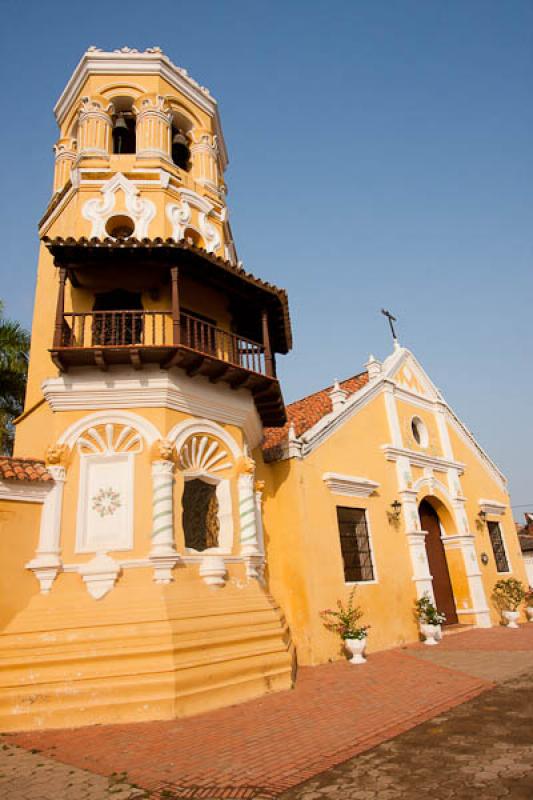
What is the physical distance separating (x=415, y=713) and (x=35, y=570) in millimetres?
5787

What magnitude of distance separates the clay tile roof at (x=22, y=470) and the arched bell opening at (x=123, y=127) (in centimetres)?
854

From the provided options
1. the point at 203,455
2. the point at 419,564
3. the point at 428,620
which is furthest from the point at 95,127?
the point at 428,620

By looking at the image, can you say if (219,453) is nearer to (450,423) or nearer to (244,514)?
(244,514)

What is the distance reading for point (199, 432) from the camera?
32.0ft

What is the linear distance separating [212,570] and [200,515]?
1.14 metres

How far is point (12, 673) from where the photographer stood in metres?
7.20

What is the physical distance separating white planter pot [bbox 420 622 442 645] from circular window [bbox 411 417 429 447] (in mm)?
5470

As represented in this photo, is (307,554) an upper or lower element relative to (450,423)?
lower

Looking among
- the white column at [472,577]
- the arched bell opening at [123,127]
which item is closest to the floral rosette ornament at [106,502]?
the arched bell opening at [123,127]

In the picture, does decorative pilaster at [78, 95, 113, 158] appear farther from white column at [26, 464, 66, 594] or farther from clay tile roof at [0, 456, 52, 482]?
white column at [26, 464, 66, 594]

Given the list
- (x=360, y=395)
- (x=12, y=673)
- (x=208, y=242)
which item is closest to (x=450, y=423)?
(x=360, y=395)

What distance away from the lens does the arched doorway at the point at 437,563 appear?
50.0 ft

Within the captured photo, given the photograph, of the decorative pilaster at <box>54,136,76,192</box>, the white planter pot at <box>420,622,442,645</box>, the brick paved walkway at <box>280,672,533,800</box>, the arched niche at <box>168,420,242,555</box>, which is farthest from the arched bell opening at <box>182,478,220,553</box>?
the decorative pilaster at <box>54,136,76,192</box>

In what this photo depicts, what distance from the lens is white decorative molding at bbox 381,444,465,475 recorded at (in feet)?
47.5
